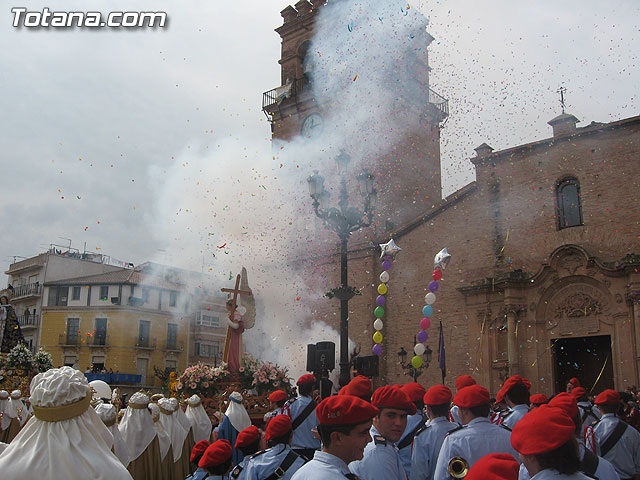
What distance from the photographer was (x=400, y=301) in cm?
2406

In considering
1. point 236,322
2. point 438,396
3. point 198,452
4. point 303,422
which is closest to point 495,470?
point 438,396

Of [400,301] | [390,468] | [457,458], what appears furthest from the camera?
[400,301]

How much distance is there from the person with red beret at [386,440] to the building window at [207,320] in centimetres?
4697

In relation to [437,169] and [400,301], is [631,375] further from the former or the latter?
[437,169]

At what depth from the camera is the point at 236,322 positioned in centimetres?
1523

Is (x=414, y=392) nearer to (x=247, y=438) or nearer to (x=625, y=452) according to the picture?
(x=247, y=438)

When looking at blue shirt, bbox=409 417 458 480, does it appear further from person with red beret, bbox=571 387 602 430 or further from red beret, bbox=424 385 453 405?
person with red beret, bbox=571 387 602 430

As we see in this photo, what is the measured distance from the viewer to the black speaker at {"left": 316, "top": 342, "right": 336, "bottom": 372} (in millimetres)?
11870

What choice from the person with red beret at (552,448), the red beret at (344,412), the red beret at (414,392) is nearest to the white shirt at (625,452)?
the red beret at (414,392)

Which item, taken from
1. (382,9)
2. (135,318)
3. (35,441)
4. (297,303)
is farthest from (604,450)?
(135,318)

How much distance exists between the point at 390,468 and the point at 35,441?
213 cm

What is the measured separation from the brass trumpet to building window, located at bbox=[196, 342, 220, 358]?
45507 millimetres

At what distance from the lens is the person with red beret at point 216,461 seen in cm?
539

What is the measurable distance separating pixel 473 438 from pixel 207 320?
4753 centimetres
